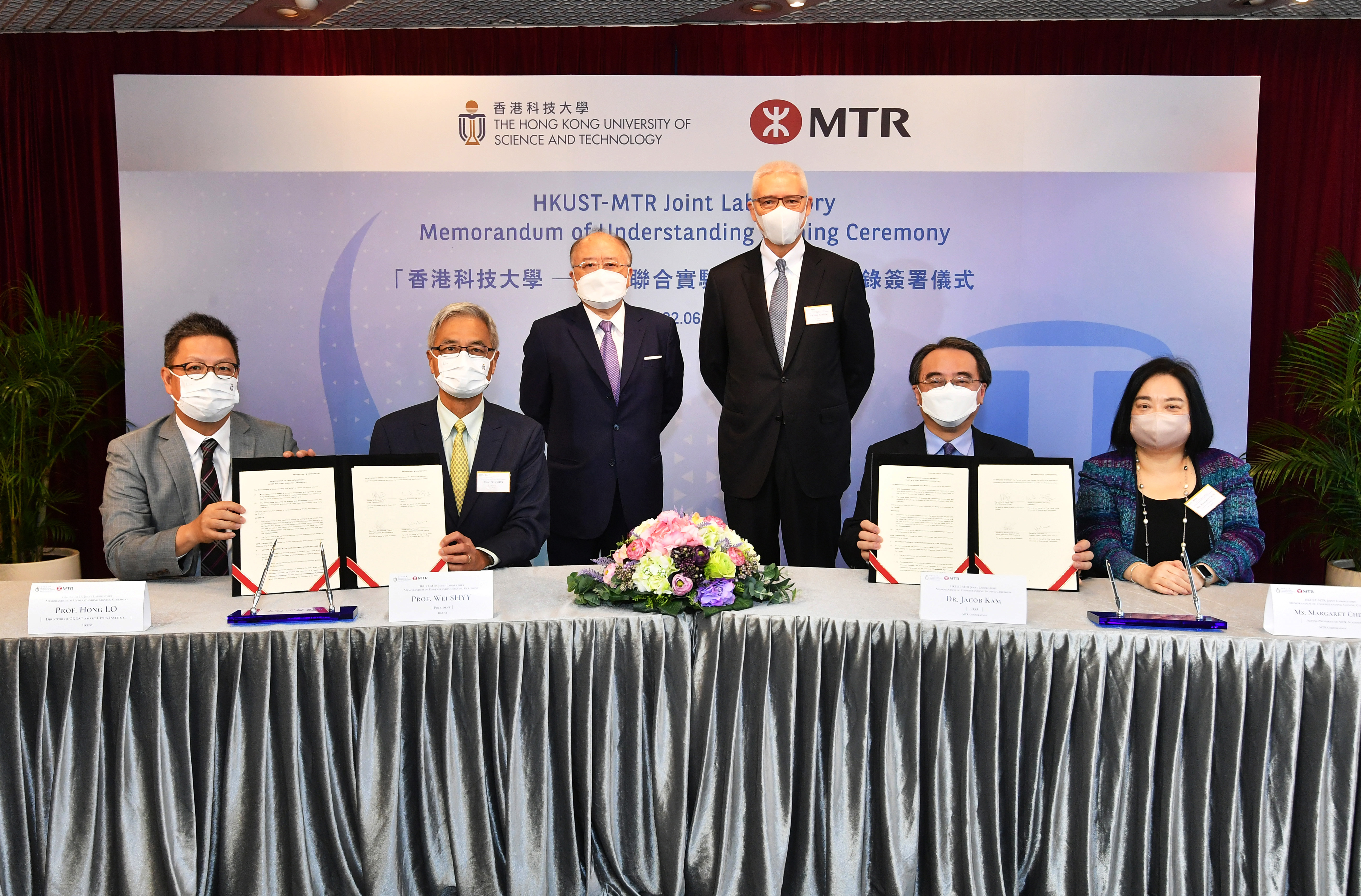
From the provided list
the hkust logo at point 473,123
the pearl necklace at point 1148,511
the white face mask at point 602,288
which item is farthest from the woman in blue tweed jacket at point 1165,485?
the hkust logo at point 473,123

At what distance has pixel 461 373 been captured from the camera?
3158 mm

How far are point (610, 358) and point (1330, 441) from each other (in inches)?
127

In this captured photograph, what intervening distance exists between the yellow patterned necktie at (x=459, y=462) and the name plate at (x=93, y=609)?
1.07 metres

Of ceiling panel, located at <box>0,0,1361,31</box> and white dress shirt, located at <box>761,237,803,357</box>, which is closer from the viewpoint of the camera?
white dress shirt, located at <box>761,237,803,357</box>

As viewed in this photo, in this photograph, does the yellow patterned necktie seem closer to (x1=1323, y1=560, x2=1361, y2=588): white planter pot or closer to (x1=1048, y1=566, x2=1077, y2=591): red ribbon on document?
(x1=1048, y1=566, x2=1077, y2=591): red ribbon on document

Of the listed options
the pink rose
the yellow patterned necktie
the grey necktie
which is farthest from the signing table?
the grey necktie

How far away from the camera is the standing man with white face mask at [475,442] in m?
3.05

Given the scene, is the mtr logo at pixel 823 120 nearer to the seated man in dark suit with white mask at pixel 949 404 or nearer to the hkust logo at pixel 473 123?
the hkust logo at pixel 473 123

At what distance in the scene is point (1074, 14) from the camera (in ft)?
16.2

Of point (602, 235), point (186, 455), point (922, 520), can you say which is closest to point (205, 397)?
point (186, 455)

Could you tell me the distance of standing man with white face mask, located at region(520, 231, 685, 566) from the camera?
4188 millimetres

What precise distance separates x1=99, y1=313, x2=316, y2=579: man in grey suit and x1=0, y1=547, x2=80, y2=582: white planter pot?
6.02 feet

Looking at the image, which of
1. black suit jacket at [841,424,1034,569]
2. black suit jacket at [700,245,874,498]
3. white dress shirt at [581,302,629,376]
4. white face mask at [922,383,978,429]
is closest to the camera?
black suit jacket at [841,424,1034,569]

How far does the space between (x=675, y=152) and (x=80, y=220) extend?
325cm
